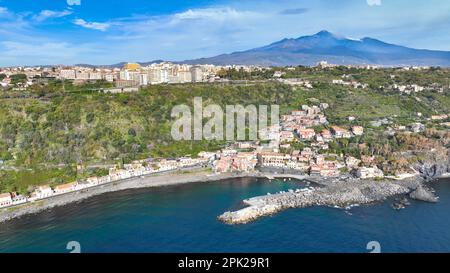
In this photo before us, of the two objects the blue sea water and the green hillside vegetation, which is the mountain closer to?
the green hillside vegetation

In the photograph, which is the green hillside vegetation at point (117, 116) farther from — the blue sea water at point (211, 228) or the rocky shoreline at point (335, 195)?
the rocky shoreline at point (335, 195)

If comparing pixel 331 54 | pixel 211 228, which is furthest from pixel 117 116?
pixel 331 54

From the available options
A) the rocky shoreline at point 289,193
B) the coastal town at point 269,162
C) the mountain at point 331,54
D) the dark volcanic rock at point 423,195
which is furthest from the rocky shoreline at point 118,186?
the mountain at point 331,54

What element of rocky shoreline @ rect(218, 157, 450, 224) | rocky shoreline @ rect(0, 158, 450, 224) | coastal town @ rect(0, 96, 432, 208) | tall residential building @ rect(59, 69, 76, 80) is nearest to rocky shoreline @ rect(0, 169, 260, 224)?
rocky shoreline @ rect(0, 158, 450, 224)

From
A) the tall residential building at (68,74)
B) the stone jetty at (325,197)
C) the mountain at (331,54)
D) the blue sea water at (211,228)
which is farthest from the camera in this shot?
the mountain at (331,54)

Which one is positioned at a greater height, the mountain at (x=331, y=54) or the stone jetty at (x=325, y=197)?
the mountain at (x=331, y=54)
